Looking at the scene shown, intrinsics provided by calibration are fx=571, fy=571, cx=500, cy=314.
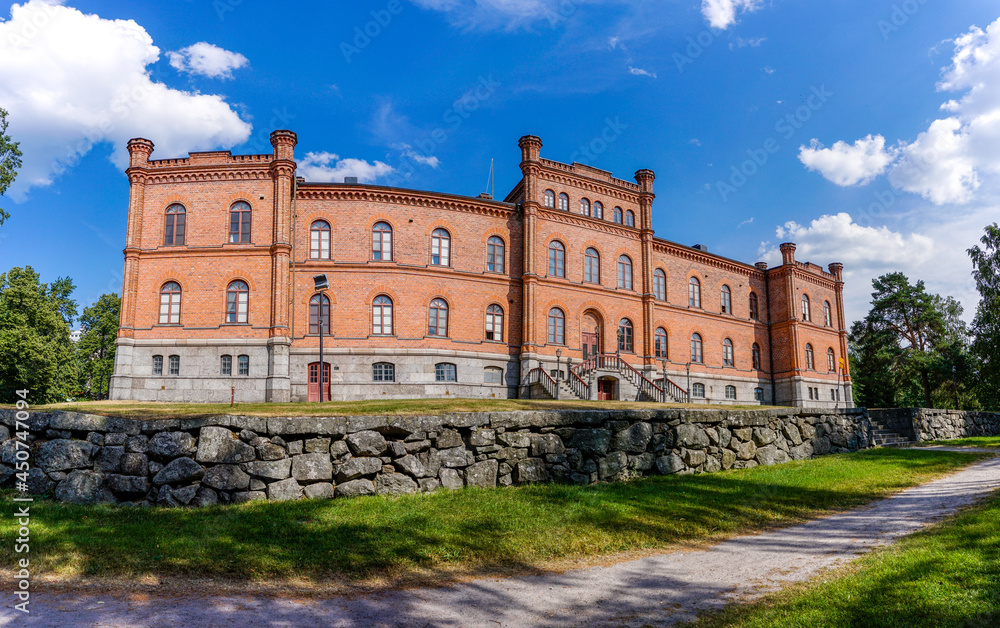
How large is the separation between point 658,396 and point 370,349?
15700mm

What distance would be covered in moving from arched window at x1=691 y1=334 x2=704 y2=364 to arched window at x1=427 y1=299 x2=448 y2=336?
61.6ft

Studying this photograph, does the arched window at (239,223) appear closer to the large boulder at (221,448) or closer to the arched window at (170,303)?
the arched window at (170,303)

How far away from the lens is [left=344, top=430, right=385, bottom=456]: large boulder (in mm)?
10086

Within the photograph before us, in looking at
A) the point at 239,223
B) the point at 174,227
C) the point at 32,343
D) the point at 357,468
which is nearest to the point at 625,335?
the point at 239,223

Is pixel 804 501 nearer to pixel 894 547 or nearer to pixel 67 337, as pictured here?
pixel 894 547

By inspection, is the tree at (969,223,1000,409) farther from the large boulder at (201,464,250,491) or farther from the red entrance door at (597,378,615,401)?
the large boulder at (201,464,250,491)

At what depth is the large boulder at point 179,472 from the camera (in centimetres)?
916

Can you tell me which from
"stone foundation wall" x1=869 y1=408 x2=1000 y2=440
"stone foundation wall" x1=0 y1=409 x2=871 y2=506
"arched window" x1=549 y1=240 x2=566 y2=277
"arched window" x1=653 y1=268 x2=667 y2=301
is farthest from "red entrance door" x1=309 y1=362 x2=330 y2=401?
"stone foundation wall" x1=869 y1=408 x2=1000 y2=440

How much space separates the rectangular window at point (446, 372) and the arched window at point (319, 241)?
313 inches

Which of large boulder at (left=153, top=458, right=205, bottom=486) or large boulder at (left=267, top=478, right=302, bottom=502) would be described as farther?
large boulder at (left=267, top=478, right=302, bottom=502)

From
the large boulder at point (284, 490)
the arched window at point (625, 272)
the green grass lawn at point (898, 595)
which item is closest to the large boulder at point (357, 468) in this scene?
the large boulder at point (284, 490)

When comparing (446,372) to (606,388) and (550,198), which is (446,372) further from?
(550,198)

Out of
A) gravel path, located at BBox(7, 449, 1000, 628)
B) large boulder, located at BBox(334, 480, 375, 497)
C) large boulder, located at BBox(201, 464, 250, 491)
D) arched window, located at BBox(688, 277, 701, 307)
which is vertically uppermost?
arched window, located at BBox(688, 277, 701, 307)

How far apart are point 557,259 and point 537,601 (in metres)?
27.8
